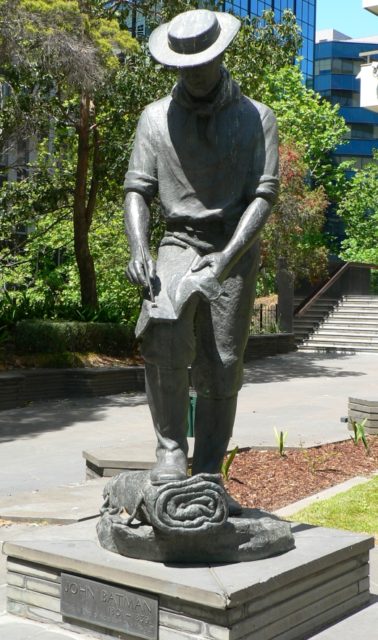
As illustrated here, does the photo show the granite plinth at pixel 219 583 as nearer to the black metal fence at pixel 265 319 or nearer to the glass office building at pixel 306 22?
the black metal fence at pixel 265 319

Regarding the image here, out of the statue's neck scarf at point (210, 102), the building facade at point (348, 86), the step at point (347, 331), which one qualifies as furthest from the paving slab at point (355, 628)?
the building facade at point (348, 86)

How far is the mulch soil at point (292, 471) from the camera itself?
7.79 metres

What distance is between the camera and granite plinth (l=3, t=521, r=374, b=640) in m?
3.98

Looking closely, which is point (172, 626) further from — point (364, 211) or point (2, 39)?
point (364, 211)

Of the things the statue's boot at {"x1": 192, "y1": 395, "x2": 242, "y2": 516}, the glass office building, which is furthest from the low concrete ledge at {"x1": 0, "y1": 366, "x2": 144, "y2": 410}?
the glass office building

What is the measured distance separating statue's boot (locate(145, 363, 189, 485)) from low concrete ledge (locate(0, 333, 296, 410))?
10.7 metres

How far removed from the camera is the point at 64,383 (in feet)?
55.0

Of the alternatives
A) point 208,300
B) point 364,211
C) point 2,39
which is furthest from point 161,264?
point 364,211

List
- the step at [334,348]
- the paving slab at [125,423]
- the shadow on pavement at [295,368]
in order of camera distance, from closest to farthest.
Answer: the paving slab at [125,423] < the shadow on pavement at [295,368] < the step at [334,348]

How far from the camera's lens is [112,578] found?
421 cm

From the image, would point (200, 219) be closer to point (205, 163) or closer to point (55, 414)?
point (205, 163)

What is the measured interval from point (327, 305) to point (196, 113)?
27515 mm

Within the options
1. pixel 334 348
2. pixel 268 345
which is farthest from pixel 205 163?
pixel 334 348

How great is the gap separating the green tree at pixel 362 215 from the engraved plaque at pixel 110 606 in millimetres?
41497
